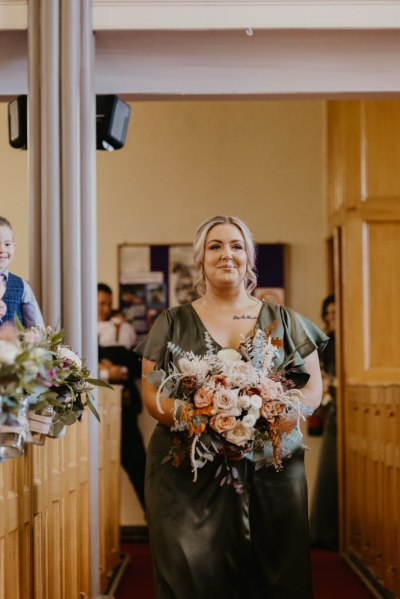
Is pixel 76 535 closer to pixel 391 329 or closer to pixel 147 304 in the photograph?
pixel 391 329

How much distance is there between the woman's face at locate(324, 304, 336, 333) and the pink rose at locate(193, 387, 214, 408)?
472 cm

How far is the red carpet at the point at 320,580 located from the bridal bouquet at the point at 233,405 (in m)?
2.68

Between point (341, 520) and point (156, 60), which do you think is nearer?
point (156, 60)

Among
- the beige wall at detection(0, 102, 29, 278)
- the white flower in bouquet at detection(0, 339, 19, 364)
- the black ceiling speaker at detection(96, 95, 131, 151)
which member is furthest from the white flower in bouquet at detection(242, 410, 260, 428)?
the beige wall at detection(0, 102, 29, 278)

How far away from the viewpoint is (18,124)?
18.3ft

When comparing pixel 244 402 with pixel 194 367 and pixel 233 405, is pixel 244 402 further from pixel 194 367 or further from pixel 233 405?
pixel 194 367

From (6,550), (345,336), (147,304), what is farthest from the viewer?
(147,304)

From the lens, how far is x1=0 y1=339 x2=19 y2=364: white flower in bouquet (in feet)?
9.89

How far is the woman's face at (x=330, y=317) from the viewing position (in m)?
8.46

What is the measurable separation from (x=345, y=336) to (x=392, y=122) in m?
1.74

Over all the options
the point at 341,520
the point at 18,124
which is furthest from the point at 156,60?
the point at 341,520

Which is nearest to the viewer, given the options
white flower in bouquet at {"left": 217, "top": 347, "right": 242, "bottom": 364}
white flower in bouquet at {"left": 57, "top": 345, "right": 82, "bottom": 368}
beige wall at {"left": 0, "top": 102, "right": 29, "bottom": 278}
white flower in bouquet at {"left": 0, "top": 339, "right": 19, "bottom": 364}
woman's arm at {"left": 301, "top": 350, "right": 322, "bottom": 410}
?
white flower in bouquet at {"left": 0, "top": 339, "right": 19, "bottom": 364}

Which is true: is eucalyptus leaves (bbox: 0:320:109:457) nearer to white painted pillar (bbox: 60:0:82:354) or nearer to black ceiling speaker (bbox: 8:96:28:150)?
white painted pillar (bbox: 60:0:82:354)

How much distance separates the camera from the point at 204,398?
3.84m
